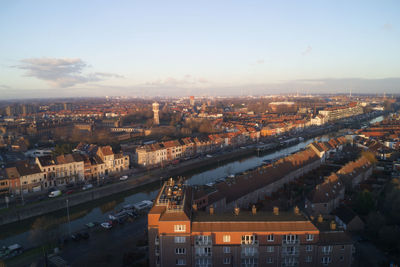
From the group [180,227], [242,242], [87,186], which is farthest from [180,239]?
[87,186]

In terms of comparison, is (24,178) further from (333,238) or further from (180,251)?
(333,238)

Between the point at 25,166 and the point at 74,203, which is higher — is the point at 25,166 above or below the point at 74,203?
above

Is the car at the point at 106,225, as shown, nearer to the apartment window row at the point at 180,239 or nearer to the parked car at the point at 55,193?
the parked car at the point at 55,193

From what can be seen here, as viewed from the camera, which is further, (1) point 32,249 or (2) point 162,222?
(1) point 32,249

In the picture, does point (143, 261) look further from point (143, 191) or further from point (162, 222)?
point (143, 191)

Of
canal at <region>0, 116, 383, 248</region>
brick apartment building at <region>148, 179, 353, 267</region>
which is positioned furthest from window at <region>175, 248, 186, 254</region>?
canal at <region>0, 116, 383, 248</region>

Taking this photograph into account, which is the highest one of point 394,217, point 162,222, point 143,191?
point 162,222

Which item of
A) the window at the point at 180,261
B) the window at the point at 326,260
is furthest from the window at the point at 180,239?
the window at the point at 326,260

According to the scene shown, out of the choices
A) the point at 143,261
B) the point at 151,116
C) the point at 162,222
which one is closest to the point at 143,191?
the point at 143,261
